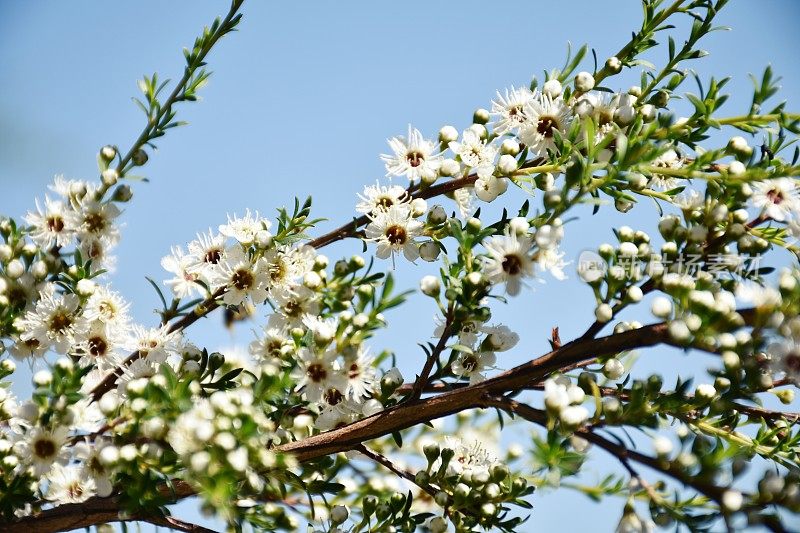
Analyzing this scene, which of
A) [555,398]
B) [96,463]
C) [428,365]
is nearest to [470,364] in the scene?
[428,365]

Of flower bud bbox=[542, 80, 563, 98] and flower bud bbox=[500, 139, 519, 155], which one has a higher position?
flower bud bbox=[542, 80, 563, 98]

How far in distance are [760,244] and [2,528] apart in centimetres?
150

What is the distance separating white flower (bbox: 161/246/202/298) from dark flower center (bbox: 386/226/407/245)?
0.43 meters

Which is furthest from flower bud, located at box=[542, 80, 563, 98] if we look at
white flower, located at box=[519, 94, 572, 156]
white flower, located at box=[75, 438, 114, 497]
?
white flower, located at box=[75, 438, 114, 497]

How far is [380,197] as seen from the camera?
1.79 m

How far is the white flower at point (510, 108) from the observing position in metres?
1.83

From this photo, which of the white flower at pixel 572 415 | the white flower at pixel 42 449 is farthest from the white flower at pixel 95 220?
the white flower at pixel 572 415

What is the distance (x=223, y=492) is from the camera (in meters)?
1.22

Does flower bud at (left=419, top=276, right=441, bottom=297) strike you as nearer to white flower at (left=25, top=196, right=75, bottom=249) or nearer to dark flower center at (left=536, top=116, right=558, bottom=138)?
dark flower center at (left=536, top=116, right=558, bottom=138)

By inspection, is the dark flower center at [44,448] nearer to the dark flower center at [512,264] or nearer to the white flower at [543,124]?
the dark flower center at [512,264]

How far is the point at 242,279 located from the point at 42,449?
49 centimetres

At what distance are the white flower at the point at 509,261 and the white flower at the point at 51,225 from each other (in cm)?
95

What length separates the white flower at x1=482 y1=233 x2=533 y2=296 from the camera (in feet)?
4.89

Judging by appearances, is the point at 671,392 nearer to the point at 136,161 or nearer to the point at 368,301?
the point at 368,301
